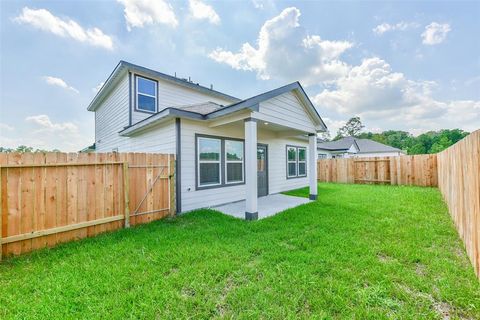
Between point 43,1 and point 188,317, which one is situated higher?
point 43,1

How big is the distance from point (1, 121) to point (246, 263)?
16388 millimetres

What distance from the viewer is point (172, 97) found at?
966cm

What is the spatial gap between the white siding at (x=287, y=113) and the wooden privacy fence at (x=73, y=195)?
3191 millimetres

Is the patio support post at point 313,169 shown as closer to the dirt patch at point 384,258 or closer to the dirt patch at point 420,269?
the dirt patch at point 384,258

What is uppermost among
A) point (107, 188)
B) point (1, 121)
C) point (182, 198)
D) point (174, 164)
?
point (1, 121)

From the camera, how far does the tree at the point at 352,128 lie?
159 ft

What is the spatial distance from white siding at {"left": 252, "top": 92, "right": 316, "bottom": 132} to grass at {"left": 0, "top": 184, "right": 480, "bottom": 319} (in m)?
3.23

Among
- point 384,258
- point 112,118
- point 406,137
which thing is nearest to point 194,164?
point 384,258

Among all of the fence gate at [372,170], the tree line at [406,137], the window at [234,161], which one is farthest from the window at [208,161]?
the tree line at [406,137]

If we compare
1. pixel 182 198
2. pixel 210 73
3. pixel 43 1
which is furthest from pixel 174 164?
pixel 210 73

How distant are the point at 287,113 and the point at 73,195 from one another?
20.2ft

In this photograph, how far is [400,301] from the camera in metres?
2.24

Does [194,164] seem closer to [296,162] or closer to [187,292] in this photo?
[187,292]

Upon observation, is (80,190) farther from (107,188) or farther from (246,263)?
A: (246,263)
